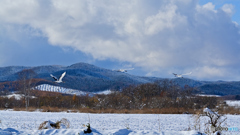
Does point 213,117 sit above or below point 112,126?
above

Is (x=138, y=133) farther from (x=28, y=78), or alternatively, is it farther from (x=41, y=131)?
(x=28, y=78)

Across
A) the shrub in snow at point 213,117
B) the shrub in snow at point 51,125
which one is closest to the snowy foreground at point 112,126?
the shrub in snow at point 51,125

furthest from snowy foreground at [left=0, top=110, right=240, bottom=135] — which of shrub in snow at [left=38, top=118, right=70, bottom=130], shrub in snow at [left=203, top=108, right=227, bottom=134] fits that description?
shrub in snow at [left=203, top=108, right=227, bottom=134]

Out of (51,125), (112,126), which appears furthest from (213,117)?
(112,126)

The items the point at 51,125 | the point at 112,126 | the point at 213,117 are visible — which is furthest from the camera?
the point at 112,126

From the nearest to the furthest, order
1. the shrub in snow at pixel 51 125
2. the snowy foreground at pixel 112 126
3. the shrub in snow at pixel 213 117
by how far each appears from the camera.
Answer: the snowy foreground at pixel 112 126 → the shrub in snow at pixel 213 117 → the shrub in snow at pixel 51 125

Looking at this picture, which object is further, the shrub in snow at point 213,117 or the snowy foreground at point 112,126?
the shrub in snow at point 213,117

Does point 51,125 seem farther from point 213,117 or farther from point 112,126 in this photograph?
point 112,126

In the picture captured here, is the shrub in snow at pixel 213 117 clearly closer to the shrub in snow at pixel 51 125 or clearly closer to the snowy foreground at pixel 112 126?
the snowy foreground at pixel 112 126

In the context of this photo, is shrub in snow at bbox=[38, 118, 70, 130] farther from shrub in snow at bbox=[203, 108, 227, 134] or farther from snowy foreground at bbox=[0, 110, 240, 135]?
shrub in snow at bbox=[203, 108, 227, 134]

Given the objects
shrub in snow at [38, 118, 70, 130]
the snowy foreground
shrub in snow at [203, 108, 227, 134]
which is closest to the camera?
the snowy foreground

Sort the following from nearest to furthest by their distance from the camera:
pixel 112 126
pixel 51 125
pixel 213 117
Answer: pixel 213 117
pixel 51 125
pixel 112 126

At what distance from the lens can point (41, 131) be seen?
783 cm

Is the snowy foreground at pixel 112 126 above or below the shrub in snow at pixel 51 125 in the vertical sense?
below
